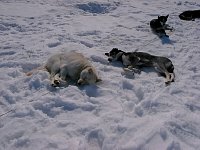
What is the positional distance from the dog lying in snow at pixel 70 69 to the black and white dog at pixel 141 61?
1083 mm

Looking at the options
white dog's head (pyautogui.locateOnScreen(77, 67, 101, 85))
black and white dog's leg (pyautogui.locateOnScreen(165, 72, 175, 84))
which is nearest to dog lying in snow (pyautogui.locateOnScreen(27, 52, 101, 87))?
white dog's head (pyautogui.locateOnScreen(77, 67, 101, 85))

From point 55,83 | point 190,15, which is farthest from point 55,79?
point 190,15

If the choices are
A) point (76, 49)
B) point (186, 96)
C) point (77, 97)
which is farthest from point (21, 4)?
point (186, 96)

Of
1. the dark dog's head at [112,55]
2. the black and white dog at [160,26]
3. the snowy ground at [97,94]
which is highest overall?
the black and white dog at [160,26]

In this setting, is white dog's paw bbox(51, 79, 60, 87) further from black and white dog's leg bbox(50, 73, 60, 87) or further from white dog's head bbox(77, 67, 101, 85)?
white dog's head bbox(77, 67, 101, 85)

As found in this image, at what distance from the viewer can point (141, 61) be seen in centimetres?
855

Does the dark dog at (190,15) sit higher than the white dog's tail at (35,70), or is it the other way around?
the dark dog at (190,15)

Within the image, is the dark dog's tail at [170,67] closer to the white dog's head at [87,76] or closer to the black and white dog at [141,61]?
the black and white dog at [141,61]

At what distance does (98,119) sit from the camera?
6082 millimetres

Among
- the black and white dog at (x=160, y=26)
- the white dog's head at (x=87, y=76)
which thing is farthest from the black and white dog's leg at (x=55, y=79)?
the black and white dog at (x=160, y=26)

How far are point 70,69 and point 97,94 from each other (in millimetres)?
932

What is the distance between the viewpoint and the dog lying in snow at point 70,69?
7203 mm

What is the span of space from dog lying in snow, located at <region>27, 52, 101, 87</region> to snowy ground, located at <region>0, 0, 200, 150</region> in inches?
7.8

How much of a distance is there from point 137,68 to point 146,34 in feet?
10.1
